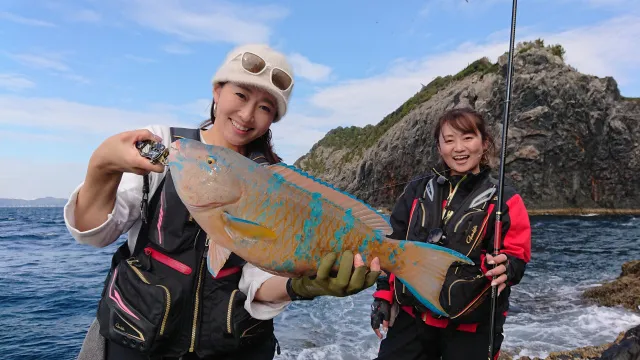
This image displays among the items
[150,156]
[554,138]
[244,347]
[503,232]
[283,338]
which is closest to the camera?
[150,156]

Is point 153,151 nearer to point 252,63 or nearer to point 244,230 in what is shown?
point 244,230

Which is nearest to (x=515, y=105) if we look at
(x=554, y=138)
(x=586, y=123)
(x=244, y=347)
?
(x=554, y=138)

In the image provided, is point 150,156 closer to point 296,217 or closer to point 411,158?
point 296,217

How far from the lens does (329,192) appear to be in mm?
2285

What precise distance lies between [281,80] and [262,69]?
141 mm

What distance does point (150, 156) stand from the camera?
205 centimetres

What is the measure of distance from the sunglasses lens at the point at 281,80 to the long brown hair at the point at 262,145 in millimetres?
372

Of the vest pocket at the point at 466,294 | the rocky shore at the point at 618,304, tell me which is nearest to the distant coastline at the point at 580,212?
the rocky shore at the point at 618,304

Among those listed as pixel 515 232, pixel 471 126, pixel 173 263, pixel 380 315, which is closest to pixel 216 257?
pixel 173 263

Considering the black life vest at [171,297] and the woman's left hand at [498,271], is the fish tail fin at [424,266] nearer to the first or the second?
the black life vest at [171,297]

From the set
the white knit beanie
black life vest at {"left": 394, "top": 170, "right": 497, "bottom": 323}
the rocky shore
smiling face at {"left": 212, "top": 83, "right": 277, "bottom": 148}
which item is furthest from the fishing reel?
the rocky shore

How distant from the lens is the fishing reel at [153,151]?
6.72ft

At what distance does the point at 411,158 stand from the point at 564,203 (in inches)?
615

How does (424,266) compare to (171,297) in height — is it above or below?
above
